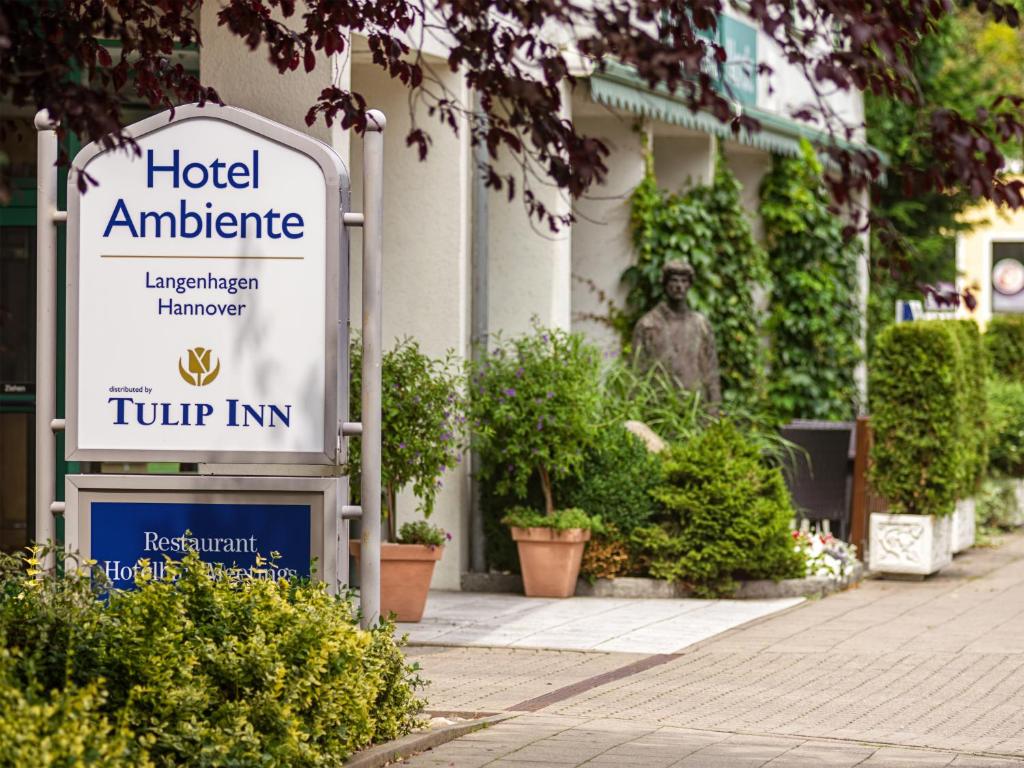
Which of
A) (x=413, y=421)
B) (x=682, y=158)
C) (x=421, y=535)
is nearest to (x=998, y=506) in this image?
(x=682, y=158)

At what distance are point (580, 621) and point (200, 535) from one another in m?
4.79

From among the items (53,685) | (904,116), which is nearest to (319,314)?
(53,685)

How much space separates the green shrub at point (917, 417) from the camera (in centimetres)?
1396

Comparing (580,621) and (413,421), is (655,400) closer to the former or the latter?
(580,621)

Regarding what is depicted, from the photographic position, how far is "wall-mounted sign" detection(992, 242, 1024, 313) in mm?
29750

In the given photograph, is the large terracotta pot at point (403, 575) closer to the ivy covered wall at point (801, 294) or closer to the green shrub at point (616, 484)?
the green shrub at point (616, 484)

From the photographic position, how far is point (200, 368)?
277 inches

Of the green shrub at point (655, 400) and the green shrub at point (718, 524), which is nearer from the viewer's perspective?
the green shrub at point (718, 524)

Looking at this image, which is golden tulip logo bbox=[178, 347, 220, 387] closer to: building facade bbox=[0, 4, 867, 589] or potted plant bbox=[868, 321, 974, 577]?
building facade bbox=[0, 4, 867, 589]

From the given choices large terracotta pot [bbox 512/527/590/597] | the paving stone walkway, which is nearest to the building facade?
large terracotta pot [bbox 512/527/590/597]

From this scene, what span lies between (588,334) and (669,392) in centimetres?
216

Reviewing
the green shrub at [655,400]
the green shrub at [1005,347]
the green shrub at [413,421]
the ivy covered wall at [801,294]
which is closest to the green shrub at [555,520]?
the green shrub at [655,400]

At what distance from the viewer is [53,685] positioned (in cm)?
568

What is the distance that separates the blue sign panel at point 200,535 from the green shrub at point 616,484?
5.85m
